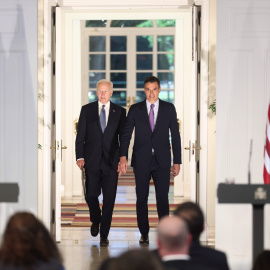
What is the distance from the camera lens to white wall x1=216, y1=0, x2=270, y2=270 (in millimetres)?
5438

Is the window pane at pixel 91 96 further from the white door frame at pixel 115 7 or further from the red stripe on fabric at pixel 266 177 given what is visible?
the red stripe on fabric at pixel 266 177

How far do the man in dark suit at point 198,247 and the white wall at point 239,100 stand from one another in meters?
2.21

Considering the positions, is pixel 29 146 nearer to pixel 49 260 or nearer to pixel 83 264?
pixel 83 264

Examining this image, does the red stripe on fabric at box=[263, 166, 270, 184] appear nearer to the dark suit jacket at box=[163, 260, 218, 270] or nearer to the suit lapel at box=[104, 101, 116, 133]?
the suit lapel at box=[104, 101, 116, 133]

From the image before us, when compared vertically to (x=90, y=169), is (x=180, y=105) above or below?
above

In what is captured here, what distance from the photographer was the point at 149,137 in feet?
20.9

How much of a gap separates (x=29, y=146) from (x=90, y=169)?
1.05m

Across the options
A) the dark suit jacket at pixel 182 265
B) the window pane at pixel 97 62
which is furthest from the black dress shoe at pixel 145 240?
the window pane at pixel 97 62

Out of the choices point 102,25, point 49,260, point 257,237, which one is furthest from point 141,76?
point 49,260

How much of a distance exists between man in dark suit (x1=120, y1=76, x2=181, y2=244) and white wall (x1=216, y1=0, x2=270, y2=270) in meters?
0.96

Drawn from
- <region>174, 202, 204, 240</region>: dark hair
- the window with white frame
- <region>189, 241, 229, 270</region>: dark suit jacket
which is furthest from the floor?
the window with white frame

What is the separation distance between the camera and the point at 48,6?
20.4ft

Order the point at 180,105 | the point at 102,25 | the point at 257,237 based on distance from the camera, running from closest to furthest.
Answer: the point at 257,237 < the point at 180,105 < the point at 102,25

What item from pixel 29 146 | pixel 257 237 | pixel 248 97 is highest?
pixel 248 97
